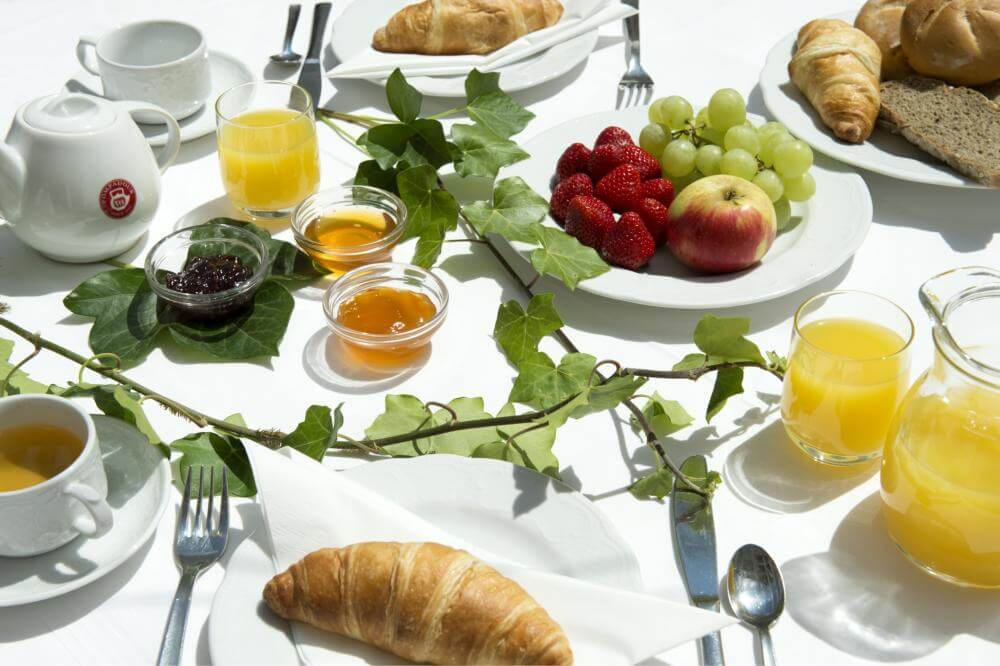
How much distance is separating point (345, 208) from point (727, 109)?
22.2 inches

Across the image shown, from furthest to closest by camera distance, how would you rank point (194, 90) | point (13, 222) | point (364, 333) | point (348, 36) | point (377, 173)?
point (348, 36) → point (194, 90) → point (377, 173) → point (13, 222) → point (364, 333)

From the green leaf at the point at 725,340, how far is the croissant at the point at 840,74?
61 centimetres

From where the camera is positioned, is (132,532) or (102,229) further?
(102,229)

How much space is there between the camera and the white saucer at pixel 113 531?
88 centimetres

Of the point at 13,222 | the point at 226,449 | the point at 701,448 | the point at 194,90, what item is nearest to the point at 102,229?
the point at 13,222

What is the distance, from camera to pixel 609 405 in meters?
0.95

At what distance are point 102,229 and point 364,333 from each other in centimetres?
41

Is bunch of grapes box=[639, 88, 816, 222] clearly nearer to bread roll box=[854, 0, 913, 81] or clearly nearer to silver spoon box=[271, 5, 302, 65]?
bread roll box=[854, 0, 913, 81]

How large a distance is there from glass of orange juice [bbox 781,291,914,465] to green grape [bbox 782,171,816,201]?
1.20 feet

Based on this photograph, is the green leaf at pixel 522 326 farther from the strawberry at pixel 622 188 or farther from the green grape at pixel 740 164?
the green grape at pixel 740 164

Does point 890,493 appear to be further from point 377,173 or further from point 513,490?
point 377,173

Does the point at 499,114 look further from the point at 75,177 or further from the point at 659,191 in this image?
the point at 75,177

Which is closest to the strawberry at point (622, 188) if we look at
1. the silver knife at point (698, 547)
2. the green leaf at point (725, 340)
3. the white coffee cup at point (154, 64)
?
the green leaf at point (725, 340)

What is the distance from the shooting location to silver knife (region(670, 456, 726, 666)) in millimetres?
826
